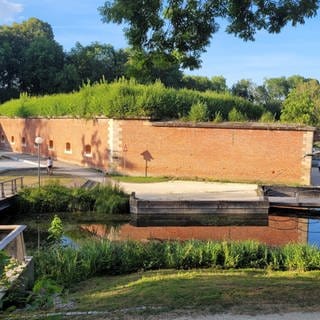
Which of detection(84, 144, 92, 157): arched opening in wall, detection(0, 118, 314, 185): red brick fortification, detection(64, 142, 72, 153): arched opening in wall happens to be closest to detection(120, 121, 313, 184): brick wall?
detection(0, 118, 314, 185): red brick fortification

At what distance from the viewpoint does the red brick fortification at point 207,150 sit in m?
24.1

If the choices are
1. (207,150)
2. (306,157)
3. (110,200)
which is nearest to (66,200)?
(110,200)

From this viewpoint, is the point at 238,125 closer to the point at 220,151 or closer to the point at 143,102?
the point at 220,151

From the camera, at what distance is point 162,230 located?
16500 millimetres

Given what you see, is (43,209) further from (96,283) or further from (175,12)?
(175,12)

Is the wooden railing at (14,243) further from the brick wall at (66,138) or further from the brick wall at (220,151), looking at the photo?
the brick wall at (66,138)

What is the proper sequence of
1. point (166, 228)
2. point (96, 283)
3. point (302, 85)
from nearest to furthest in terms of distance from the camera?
point (96, 283)
point (166, 228)
point (302, 85)

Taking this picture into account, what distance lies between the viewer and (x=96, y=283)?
834 cm

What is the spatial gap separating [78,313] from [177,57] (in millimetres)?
4181

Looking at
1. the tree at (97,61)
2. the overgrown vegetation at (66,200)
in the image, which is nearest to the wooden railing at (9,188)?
the overgrown vegetation at (66,200)

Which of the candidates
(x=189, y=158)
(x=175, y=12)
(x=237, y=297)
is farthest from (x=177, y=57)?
(x=189, y=158)

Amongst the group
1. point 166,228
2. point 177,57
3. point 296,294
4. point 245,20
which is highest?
point 245,20

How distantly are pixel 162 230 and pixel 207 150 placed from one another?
961 cm

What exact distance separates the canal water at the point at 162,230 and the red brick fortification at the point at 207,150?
20.0 feet
